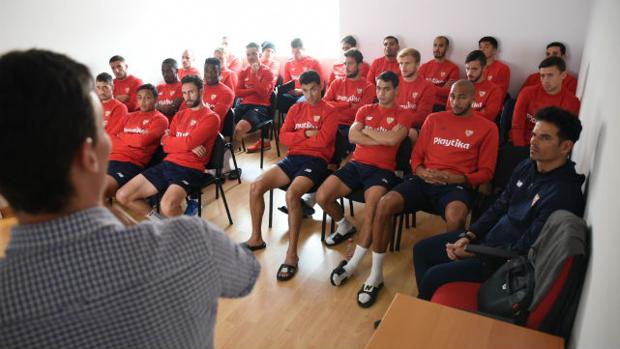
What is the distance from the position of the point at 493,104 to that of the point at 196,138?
9.34 feet

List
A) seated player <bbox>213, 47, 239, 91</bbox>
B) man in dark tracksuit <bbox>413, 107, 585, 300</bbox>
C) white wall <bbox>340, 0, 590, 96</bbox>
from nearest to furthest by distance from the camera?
man in dark tracksuit <bbox>413, 107, 585, 300</bbox> → white wall <bbox>340, 0, 590, 96</bbox> → seated player <bbox>213, 47, 239, 91</bbox>

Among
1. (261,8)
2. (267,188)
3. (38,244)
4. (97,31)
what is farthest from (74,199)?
(261,8)

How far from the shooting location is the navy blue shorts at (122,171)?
360cm

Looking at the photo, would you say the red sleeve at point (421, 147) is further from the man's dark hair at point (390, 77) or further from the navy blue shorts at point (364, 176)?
the man's dark hair at point (390, 77)

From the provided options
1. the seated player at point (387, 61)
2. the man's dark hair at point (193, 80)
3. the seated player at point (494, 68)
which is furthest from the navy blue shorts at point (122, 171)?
the seated player at point (494, 68)

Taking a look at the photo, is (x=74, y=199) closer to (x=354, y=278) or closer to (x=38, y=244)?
(x=38, y=244)

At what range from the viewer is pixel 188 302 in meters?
0.75

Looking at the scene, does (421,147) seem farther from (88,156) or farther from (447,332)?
(88,156)

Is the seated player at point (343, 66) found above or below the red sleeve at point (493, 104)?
above

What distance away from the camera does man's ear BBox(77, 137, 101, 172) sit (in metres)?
0.67

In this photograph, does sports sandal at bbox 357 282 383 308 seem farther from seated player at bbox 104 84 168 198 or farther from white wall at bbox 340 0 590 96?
white wall at bbox 340 0 590 96

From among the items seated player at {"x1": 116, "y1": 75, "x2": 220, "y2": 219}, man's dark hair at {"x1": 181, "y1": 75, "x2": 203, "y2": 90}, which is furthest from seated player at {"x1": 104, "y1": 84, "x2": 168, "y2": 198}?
man's dark hair at {"x1": 181, "y1": 75, "x2": 203, "y2": 90}

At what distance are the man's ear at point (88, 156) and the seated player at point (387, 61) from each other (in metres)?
4.87

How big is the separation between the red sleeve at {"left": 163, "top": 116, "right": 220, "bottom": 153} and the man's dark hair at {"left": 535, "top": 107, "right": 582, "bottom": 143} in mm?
2415
